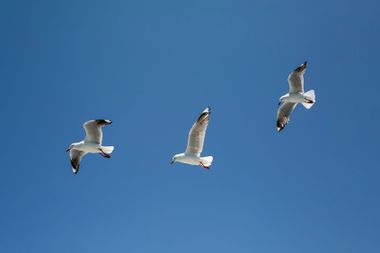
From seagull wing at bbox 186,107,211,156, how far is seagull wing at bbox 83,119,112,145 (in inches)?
119

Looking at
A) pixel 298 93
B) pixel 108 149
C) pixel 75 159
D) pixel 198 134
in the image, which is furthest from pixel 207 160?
pixel 75 159

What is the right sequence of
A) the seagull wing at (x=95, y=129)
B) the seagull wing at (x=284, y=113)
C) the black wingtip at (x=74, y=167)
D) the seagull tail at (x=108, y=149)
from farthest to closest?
the seagull wing at (x=284, y=113)
the black wingtip at (x=74, y=167)
the seagull tail at (x=108, y=149)
the seagull wing at (x=95, y=129)

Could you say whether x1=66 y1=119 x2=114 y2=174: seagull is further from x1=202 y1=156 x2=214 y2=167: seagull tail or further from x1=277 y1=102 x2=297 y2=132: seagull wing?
x1=277 y1=102 x2=297 y2=132: seagull wing

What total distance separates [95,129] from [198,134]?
3.84 metres

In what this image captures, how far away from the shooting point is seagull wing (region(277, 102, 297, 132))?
992 inches

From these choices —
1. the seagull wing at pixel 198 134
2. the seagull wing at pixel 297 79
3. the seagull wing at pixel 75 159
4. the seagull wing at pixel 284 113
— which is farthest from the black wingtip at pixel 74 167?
the seagull wing at pixel 297 79

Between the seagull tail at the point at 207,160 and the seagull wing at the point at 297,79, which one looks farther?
the seagull wing at the point at 297,79

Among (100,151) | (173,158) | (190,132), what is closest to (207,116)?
(190,132)

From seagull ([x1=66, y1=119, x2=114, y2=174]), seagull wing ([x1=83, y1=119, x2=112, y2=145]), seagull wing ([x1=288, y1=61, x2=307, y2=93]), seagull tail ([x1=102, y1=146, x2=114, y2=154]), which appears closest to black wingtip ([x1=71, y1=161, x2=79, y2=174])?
seagull ([x1=66, y1=119, x2=114, y2=174])

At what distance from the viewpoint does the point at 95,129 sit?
21688mm

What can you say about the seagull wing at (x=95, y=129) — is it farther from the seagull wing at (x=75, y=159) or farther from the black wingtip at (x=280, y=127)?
the black wingtip at (x=280, y=127)

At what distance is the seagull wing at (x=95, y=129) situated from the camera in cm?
2144

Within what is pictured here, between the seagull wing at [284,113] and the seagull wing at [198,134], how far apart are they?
5267 mm

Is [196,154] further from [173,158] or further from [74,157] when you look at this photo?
[74,157]
